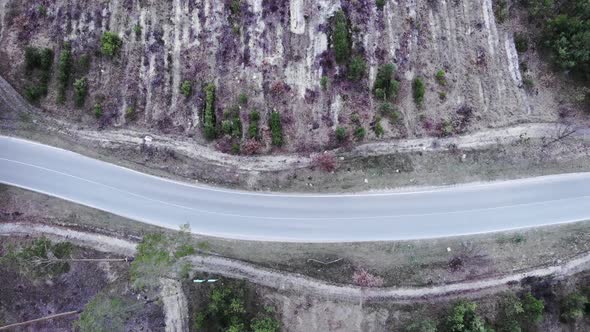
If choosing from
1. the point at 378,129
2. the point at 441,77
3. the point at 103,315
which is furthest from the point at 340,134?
the point at 103,315

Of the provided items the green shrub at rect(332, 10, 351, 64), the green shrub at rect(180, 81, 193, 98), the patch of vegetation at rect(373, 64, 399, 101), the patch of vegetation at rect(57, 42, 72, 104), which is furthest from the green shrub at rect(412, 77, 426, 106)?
the patch of vegetation at rect(57, 42, 72, 104)

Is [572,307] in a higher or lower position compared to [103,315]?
lower

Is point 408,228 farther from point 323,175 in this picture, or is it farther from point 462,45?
point 462,45

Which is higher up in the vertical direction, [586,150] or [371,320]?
[586,150]

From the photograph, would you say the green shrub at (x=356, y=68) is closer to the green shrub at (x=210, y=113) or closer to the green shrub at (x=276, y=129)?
the green shrub at (x=276, y=129)

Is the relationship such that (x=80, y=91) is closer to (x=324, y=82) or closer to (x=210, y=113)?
(x=210, y=113)

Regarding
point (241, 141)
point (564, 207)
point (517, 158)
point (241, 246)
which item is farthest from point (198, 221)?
point (564, 207)

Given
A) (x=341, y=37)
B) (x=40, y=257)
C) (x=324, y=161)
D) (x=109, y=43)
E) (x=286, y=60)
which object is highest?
(x=109, y=43)
